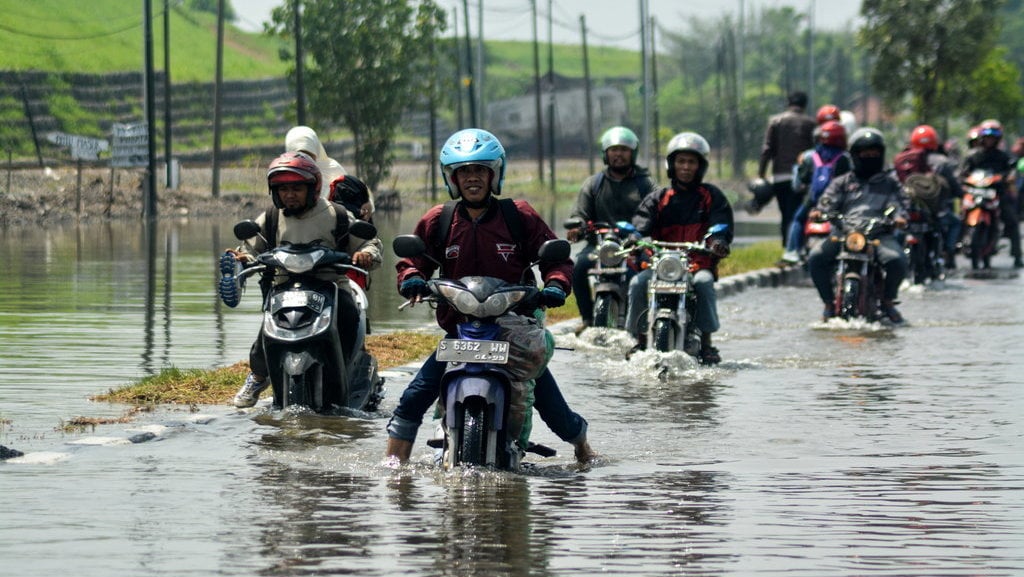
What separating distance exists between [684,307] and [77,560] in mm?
7723

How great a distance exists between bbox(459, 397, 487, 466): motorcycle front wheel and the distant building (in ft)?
389

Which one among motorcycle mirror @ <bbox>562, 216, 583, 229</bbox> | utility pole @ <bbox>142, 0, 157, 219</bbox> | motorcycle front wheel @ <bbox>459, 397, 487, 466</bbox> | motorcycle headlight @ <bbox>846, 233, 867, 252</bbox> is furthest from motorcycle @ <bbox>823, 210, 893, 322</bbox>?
utility pole @ <bbox>142, 0, 157, 219</bbox>

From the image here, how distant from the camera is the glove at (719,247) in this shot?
1392 cm

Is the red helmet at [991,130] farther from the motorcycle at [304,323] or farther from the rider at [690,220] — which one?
the motorcycle at [304,323]

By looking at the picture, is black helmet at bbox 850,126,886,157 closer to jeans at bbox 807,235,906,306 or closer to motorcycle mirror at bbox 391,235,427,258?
jeans at bbox 807,235,906,306

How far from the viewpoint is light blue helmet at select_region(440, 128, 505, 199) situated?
9266mm

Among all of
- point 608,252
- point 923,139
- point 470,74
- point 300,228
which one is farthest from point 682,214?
point 470,74

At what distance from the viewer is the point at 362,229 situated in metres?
11.3

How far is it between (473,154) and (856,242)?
9148 mm

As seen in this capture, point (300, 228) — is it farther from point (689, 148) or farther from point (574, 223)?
point (574, 223)

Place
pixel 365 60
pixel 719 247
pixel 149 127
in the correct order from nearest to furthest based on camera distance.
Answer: pixel 719 247 → pixel 149 127 → pixel 365 60

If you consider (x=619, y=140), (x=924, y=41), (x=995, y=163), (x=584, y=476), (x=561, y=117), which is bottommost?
(x=584, y=476)

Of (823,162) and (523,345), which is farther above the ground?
(823,162)

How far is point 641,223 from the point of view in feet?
47.8
